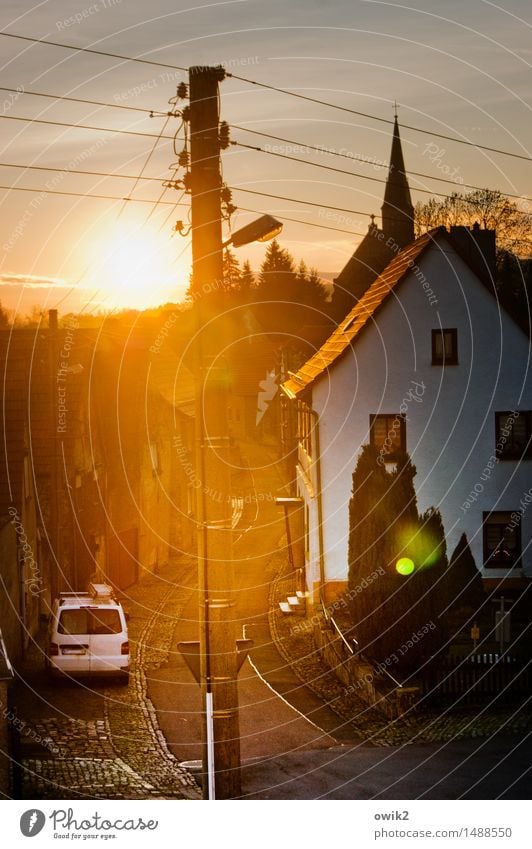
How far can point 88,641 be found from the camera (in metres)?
21.4

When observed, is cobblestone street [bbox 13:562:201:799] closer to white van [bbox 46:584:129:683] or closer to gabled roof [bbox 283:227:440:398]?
white van [bbox 46:584:129:683]

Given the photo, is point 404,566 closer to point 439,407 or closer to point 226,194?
point 439,407

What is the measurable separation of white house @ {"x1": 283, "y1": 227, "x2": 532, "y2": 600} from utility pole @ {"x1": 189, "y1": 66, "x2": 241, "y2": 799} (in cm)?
1581

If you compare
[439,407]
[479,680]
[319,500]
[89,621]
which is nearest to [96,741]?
[89,621]

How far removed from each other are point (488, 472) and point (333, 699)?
878cm

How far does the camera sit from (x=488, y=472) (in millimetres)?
27672

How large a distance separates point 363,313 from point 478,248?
120 inches

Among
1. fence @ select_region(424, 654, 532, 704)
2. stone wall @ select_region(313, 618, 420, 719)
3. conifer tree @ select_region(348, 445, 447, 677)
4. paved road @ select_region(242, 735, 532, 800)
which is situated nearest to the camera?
paved road @ select_region(242, 735, 532, 800)

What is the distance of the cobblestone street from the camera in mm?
14867

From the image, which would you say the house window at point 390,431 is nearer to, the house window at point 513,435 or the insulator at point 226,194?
the house window at point 513,435

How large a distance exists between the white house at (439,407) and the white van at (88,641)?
7054 mm

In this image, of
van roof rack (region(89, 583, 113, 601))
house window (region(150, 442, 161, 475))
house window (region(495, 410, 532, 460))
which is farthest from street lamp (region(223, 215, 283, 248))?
house window (region(150, 442, 161, 475))

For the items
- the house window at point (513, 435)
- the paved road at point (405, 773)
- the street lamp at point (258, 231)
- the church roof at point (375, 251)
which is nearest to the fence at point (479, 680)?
the paved road at point (405, 773)

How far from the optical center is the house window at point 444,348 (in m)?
27.3
